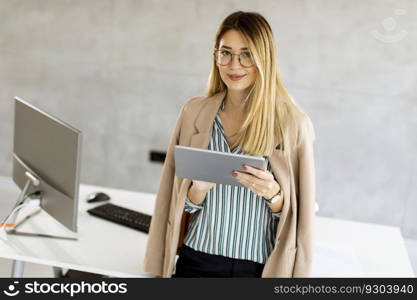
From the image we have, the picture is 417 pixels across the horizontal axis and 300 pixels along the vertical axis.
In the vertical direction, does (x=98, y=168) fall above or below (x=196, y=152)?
below

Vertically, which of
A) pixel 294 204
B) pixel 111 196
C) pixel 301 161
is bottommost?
pixel 111 196

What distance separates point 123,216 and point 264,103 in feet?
3.50

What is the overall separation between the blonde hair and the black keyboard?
0.81 metres

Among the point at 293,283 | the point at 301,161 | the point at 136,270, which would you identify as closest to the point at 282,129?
the point at 301,161

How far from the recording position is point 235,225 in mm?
2160

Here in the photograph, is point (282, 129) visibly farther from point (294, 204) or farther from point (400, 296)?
point (400, 296)

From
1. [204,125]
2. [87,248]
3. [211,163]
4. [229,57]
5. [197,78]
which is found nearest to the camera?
[211,163]

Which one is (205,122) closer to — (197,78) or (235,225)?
(235,225)

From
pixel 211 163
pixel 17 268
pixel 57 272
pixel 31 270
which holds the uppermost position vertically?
pixel 211 163

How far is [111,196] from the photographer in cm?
307

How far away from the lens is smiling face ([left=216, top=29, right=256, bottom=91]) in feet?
6.79

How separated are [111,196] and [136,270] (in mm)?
804

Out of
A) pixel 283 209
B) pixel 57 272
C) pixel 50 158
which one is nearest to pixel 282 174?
pixel 283 209

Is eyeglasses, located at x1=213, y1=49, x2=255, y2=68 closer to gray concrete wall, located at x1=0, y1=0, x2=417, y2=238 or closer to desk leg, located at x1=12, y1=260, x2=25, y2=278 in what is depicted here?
desk leg, located at x1=12, y1=260, x2=25, y2=278
